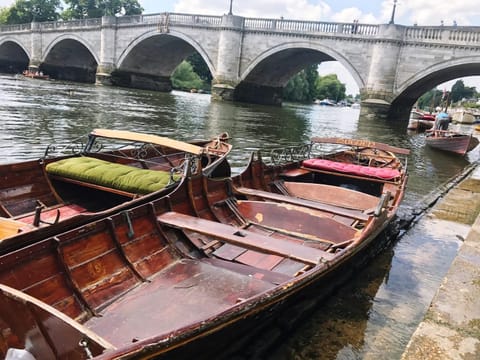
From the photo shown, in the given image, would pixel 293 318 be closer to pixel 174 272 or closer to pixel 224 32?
pixel 174 272

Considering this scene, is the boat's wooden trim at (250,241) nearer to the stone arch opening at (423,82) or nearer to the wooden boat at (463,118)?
the stone arch opening at (423,82)

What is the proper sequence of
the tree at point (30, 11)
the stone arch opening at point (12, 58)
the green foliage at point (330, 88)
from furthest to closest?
the green foliage at point (330, 88), the tree at point (30, 11), the stone arch opening at point (12, 58)

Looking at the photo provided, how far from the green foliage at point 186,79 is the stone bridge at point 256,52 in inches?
609

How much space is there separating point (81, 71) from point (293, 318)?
64687mm

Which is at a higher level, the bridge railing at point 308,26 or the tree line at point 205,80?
the bridge railing at point 308,26

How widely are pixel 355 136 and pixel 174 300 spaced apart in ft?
75.4

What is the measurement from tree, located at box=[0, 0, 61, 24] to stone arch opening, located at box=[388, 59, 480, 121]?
2594 inches

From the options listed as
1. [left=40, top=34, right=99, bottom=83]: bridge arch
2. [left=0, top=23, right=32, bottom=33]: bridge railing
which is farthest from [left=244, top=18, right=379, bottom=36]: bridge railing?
[left=0, top=23, right=32, bottom=33]: bridge railing

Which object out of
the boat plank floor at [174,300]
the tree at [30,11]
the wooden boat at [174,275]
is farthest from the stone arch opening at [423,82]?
the tree at [30,11]

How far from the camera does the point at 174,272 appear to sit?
480 cm

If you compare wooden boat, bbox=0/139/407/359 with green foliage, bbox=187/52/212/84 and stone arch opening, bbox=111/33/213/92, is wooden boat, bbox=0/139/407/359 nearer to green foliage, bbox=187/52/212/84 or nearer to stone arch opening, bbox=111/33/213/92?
stone arch opening, bbox=111/33/213/92

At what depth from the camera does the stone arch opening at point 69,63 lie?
58.5 m

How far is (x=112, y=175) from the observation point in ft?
21.9

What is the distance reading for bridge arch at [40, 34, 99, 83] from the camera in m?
57.6
